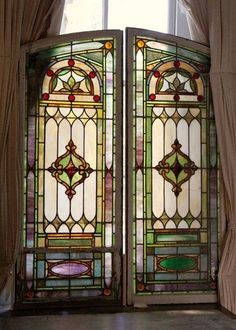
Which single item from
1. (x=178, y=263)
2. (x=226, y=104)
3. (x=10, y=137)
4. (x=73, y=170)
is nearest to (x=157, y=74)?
(x=226, y=104)

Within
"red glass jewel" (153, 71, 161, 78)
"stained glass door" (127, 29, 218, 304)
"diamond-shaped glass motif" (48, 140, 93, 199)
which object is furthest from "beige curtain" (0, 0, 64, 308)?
"red glass jewel" (153, 71, 161, 78)

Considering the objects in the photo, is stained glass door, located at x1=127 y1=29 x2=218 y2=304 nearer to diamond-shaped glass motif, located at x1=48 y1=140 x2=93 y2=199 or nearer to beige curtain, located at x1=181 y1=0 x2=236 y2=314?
beige curtain, located at x1=181 y1=0 x2=236 y2=314

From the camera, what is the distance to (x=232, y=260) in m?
4.08

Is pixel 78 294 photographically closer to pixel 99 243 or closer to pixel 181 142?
pixel 99 243

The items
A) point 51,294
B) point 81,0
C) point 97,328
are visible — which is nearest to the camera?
point 97,328

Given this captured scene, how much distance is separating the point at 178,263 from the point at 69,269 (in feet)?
2.68

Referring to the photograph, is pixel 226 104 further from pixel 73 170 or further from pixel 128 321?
pixel 128 321

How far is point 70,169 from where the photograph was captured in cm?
402

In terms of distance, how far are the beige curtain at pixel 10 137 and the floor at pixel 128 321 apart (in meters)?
0.37

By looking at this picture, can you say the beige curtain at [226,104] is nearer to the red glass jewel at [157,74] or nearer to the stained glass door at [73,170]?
the red glass jewel at [157,74]

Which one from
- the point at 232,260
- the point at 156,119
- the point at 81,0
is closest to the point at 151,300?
the point at 232,260

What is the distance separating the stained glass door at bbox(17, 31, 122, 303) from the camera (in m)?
3.97

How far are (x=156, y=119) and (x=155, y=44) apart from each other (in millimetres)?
565

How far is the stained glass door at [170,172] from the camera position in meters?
4.08
